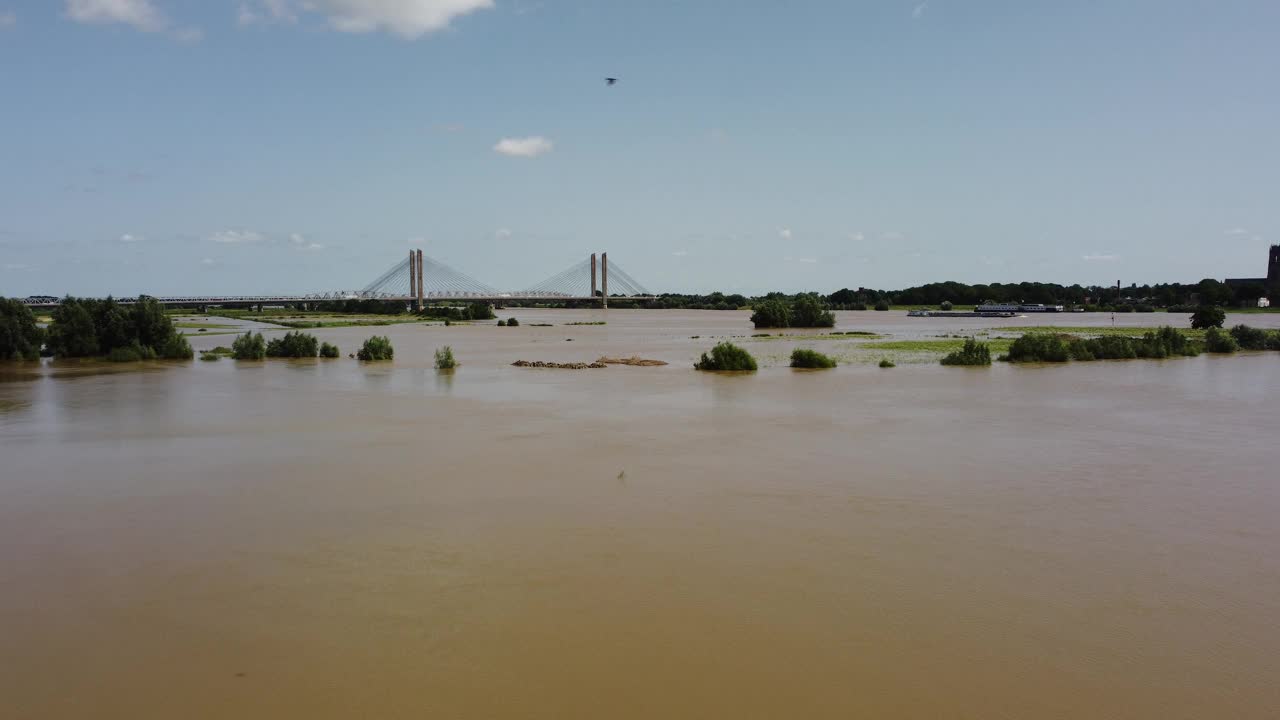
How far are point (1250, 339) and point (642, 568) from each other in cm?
4197

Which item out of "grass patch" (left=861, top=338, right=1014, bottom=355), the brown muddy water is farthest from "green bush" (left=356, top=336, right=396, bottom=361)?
"grass patch" (left=861, top=338, right=1014, bottom=355)

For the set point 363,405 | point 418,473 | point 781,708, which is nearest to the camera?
point 781,708

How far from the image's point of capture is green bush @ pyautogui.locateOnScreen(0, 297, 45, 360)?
32281 mm

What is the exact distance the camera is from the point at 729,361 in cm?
2853

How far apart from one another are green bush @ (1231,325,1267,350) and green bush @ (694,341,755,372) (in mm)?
25605

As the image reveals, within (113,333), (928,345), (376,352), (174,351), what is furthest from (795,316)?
(113,333)

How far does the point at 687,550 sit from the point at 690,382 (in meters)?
16.6

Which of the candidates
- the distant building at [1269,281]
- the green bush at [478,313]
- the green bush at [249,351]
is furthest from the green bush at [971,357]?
the distant building at [1269,281]

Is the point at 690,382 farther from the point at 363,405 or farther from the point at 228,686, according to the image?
the point at 228,686

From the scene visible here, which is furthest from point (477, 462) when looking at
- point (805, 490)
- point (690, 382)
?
point (690, 382)

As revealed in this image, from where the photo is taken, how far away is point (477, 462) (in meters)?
12.9

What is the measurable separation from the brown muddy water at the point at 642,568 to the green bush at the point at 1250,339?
26.7 meters

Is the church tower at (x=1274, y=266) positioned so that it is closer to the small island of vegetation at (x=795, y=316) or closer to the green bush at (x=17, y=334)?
the small island of vegetation at (x=795, y=316)

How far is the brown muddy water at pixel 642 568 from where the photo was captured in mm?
5605
